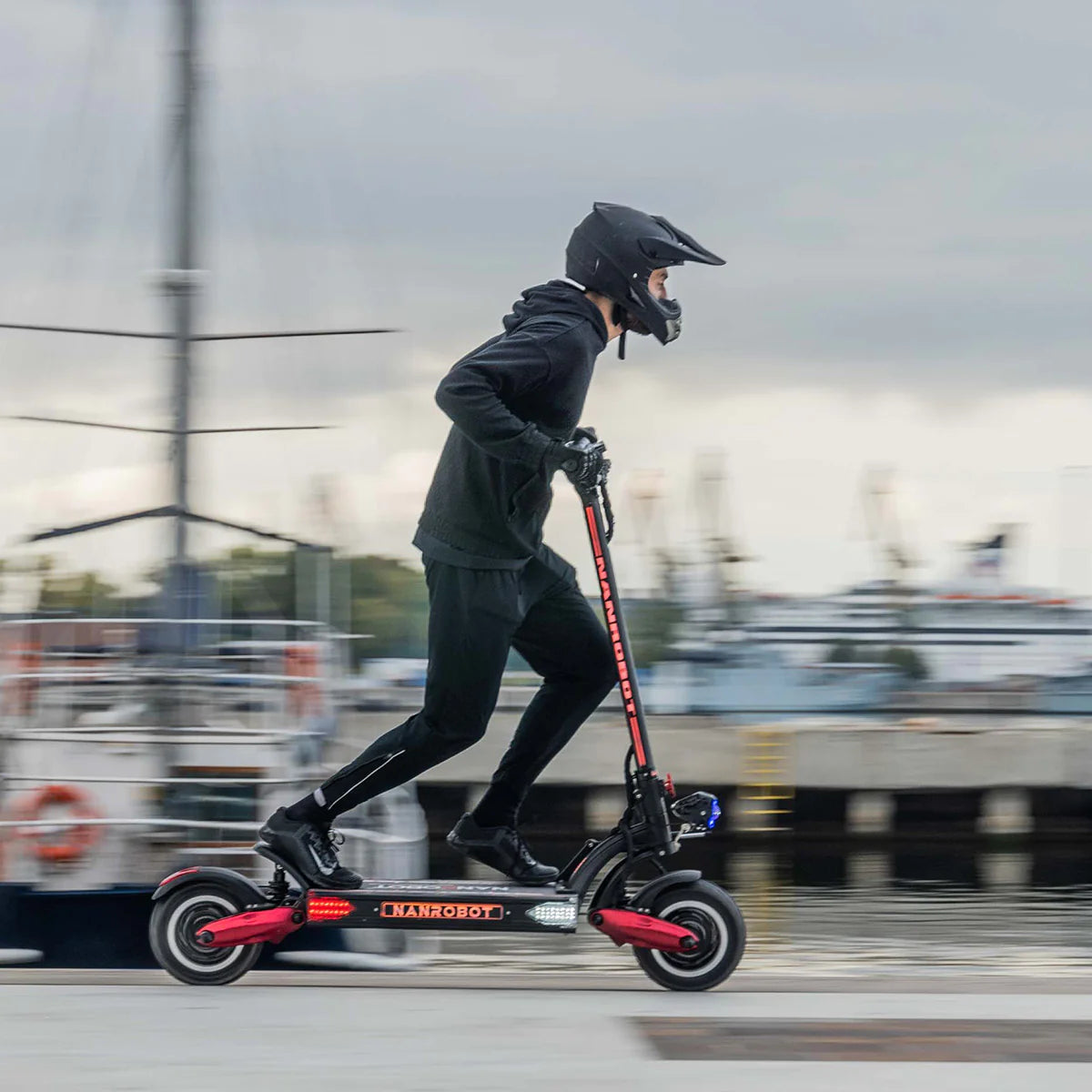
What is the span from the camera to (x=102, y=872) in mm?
7465

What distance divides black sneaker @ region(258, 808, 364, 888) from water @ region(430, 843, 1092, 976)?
400cm

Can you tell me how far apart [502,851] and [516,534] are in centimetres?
82

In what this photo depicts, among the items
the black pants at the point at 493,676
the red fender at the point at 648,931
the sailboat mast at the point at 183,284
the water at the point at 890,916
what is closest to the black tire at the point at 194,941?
the black pants at the point at 493,676

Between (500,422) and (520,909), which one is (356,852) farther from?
(500,422)

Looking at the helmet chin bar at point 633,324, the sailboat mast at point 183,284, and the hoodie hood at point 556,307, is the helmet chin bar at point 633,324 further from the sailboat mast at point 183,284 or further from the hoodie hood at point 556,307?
the sailboat mast at point 183,284

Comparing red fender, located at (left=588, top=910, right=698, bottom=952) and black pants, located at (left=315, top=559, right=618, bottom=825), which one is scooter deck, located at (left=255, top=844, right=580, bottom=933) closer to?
red fender, located at (left=588, top=910, right=698, bottom=952)

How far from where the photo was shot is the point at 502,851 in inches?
189

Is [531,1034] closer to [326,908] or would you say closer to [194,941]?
[326,908]

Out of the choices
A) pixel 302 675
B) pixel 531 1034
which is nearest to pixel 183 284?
pixel 302 675

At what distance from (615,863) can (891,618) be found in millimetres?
27779

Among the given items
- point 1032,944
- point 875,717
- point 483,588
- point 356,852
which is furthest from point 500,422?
point 875,717

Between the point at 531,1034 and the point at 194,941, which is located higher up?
the point at 194,941

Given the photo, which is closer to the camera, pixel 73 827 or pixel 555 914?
pixel 555 914

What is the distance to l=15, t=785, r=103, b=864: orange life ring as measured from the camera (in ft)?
24.1
